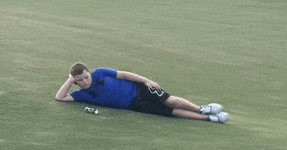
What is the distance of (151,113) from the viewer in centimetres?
588

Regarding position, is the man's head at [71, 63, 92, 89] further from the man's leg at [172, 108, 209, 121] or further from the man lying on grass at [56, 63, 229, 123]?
the man's leg at [172, 108, 209, 121]

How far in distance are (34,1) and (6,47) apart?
8033 millimetres

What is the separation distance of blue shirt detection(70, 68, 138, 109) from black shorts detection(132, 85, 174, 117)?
0.25ft

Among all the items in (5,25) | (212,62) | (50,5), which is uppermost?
(50,5)

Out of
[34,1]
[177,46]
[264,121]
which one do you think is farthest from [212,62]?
[34,1]

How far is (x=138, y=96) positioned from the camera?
580 centimetres

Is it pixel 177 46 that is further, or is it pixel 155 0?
pixel 155 0

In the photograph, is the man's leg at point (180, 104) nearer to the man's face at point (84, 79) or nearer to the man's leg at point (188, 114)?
the man's leg at point (188, 114)

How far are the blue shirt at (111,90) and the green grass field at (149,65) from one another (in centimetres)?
19

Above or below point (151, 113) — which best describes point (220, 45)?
above

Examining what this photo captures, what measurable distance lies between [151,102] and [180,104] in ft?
1.15

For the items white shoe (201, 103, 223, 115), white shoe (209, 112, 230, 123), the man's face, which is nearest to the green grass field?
white shoe (209, 112, 230, 123)

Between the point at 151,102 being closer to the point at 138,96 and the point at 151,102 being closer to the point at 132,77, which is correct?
the point at 138,96

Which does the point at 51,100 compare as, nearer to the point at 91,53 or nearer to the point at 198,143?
the point at 198,143
